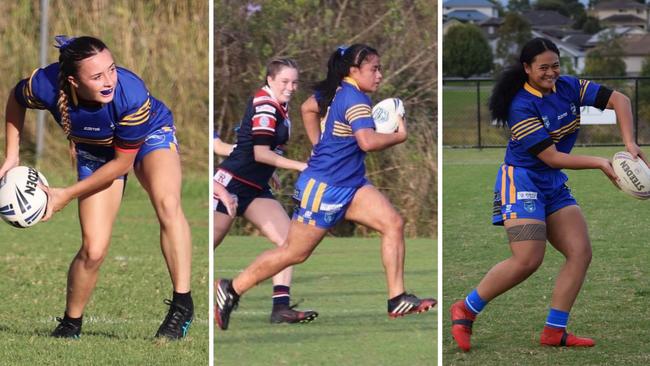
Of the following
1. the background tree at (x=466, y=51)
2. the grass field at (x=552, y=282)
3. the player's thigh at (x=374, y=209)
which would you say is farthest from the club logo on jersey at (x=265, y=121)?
the background tree at (x=466, y=51)

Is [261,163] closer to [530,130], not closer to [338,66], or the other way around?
[338,66]

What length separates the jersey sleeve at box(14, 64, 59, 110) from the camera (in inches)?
→ 238

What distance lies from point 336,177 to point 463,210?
603 centimetres

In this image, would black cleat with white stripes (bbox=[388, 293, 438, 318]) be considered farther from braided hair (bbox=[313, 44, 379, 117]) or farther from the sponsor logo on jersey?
braided hair (bbox=[313, 44, 379, 117])

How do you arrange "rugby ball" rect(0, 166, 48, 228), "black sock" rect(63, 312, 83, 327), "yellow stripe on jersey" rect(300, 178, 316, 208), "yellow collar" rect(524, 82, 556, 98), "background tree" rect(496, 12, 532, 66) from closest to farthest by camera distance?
1. "rugby ball" rect(0, 166, 48, 228)
2. "yellow stripe on jersey" rect(300, 178, 316, 208)
3. "yellow collar" rect(524, 82, 556, 98)
4. "black sock" rect(63, 312, 83, 327)
5. "background tree" rect(496, 12, 532, 66)

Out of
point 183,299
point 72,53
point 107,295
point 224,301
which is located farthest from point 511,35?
point 72,53

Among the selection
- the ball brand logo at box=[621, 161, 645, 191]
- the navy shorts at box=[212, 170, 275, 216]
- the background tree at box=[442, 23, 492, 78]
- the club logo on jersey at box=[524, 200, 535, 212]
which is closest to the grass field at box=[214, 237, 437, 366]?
the navy shorts at box=[212, 170, 275, 216]

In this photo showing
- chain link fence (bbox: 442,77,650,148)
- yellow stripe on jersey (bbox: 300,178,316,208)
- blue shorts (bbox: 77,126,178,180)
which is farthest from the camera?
chain link fence (bbox: 442,77,650,148)

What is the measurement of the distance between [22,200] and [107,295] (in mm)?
2351

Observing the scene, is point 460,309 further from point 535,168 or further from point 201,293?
point 201,293

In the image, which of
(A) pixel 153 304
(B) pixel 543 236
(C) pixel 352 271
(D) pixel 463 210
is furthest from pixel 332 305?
(D) pixel 463 210

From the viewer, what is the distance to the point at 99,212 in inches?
246

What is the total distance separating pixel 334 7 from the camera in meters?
6.05

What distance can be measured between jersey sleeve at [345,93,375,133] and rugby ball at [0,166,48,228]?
141cm
